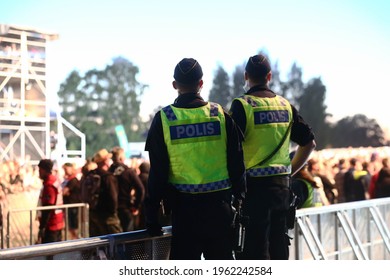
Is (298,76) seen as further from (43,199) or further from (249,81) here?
(249,81)

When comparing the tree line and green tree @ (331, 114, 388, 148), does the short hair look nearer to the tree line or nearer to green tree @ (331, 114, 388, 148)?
the tree line

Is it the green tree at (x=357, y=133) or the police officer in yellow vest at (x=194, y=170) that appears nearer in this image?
the police officer in yellow vest at (x=194, y=170)

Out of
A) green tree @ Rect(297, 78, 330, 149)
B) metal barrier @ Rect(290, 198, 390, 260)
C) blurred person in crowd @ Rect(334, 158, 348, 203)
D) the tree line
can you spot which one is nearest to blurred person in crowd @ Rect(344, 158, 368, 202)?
blurred person in crowd @ Rect(334, 158, 348, 203)

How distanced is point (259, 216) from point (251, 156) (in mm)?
311

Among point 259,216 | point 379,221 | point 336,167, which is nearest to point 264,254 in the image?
point 259,216

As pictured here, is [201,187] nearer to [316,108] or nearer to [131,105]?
[131,105]

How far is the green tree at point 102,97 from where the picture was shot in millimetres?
Result: 12841

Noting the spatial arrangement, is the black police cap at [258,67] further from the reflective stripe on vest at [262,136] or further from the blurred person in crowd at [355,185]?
the blurred person in crowd at [355,185]

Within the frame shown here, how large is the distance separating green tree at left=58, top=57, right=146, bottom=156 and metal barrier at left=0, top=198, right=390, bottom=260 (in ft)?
20.4

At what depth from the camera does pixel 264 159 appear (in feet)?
13.0

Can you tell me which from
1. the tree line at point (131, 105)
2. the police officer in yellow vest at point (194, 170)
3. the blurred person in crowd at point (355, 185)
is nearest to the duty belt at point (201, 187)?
the police officer in yellow vest at point (194, 170)

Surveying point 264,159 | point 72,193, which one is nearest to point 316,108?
point 72,193

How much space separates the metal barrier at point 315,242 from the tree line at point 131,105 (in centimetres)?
526

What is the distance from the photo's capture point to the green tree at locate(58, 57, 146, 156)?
1284 centimetres
